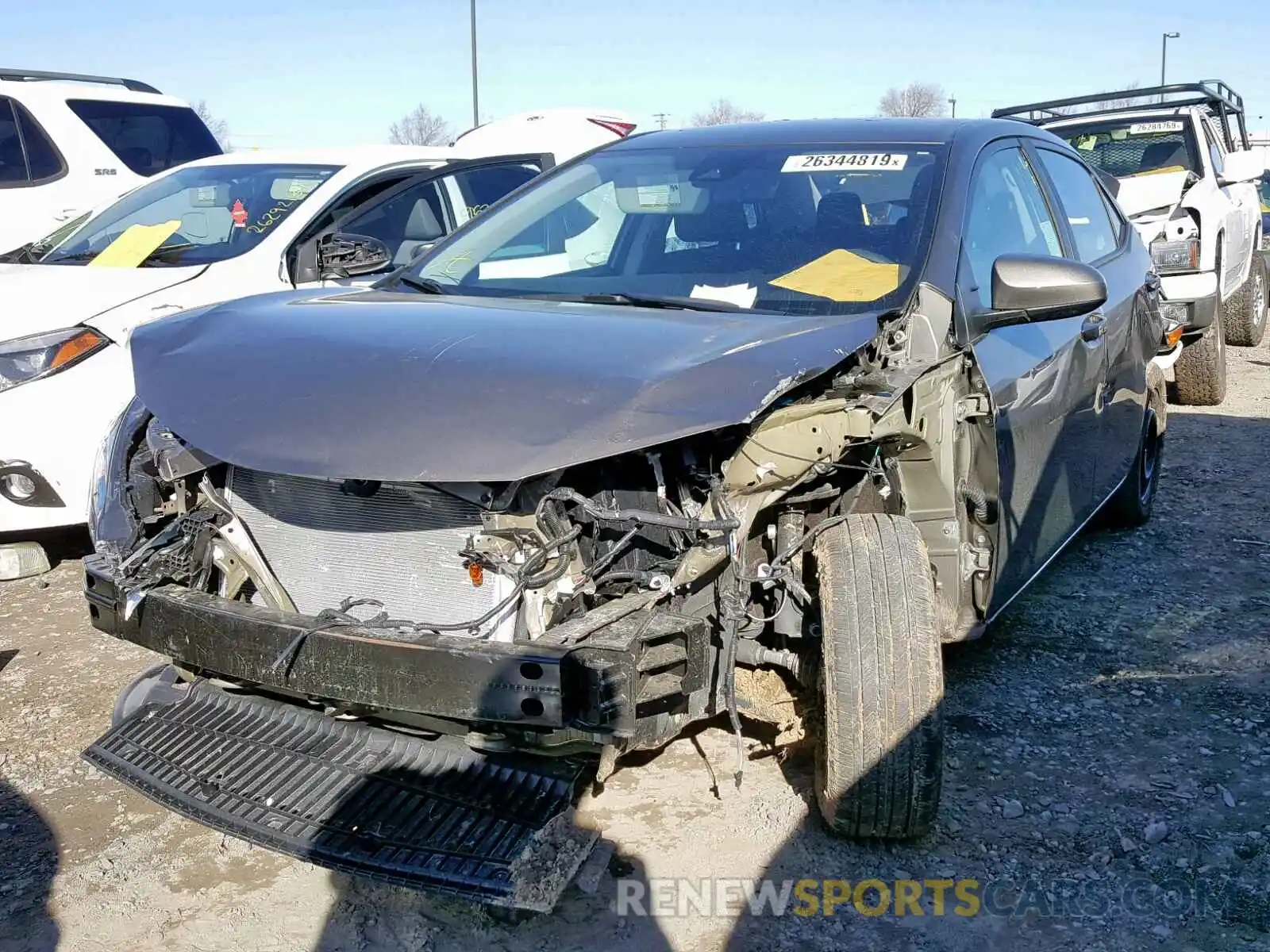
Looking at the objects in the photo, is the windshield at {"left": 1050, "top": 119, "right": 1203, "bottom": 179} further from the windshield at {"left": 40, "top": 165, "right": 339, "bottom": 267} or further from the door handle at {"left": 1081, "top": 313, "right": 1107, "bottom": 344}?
the windshield at {"left": 40, "top": 165, "right": 339, "bottom": 267}

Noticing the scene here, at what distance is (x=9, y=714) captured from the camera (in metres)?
3.71

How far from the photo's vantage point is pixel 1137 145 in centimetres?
918

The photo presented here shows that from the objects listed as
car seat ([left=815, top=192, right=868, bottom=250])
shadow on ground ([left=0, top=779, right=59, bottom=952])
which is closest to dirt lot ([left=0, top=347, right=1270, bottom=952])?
shadow on ground ([left=0, top=779, right=59, bottom=952])

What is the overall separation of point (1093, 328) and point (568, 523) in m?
2.23

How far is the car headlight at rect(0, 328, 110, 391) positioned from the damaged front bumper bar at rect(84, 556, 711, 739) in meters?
2.26

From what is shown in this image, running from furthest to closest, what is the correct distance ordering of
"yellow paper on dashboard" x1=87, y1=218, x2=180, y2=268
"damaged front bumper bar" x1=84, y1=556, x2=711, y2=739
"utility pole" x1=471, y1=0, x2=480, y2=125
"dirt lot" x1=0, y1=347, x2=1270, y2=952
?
1. "utility pole" x1=471, y1=0, x2=480, y2=125
2. "yellow paper on dashboard" x1=87, y1=218, x2=180, y2=268
3. "dirt lot" x1=0, y1=347, x2=1270, y2=952
4. "damaged front bumper bar" x1=84, y1=556, x2=711, y2=739

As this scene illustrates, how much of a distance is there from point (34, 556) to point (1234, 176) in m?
7.99

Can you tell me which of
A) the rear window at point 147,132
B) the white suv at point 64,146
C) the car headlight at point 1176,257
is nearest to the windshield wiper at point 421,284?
the white suv at point 64,146

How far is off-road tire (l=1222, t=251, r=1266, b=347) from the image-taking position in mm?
10117

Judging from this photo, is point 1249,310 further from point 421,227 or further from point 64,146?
point 64,146

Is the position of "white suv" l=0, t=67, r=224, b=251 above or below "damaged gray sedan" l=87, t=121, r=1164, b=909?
above

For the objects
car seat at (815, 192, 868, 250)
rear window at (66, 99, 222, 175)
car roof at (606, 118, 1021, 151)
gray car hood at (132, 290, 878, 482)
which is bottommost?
gray car hood at (132, 290, 878, 482)

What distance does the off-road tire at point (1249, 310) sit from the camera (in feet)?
33.2

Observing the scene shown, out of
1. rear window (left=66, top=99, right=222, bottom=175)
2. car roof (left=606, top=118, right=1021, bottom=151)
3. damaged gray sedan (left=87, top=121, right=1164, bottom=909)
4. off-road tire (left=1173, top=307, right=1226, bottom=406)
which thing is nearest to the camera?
damaged gray sedan (left=87, top=121, right=1164, bottom=909)
